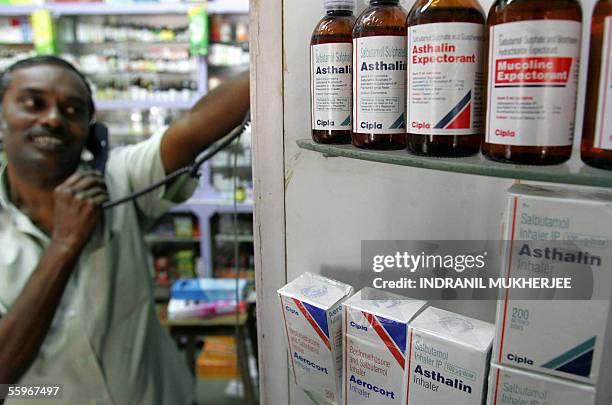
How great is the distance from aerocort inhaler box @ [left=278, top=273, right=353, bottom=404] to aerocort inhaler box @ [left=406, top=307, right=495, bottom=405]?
0.11 metres

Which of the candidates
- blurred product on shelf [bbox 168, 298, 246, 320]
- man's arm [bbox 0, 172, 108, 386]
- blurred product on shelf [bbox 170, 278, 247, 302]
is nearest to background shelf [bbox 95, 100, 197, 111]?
blurred product on shelf [bbox 170, 278, 247, 302]

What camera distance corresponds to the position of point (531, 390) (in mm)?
521

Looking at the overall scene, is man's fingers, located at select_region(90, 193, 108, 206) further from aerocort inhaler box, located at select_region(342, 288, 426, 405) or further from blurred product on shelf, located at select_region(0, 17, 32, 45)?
blurred product on shelf, located at select_region(0, 17, 32, 45)

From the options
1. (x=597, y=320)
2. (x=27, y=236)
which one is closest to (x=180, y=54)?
(x=27, y=236)

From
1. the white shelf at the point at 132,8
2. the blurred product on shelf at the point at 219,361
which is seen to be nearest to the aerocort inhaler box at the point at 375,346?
the blurred product on shelf at the point at 219,361

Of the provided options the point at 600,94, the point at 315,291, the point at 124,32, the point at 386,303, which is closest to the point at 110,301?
the point at 315,291

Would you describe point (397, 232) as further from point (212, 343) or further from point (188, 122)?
point (212, 343)

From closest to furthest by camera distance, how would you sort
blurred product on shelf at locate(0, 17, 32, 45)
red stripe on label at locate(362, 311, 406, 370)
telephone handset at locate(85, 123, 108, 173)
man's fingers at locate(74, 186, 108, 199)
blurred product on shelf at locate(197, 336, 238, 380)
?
red stripe on label at locate(362, 311, 406, 370), man's fingers at locate(74, 186, 108, 199), telephone handset at locate(85, 123, 108, 173), blurred product on shelf at locate(197, 336, 238, 380), blurred product on shelf at locate(0, 17, 32, 45)

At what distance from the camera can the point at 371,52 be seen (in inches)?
21.0

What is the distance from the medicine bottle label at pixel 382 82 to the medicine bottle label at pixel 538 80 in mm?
128

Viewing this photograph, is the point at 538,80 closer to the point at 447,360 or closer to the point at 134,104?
the point at 447,360

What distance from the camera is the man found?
4.31ft

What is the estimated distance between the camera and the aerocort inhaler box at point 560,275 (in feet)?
1.52

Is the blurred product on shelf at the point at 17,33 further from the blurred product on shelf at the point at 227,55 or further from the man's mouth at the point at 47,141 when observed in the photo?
the man's mouth at the point at 47,141
